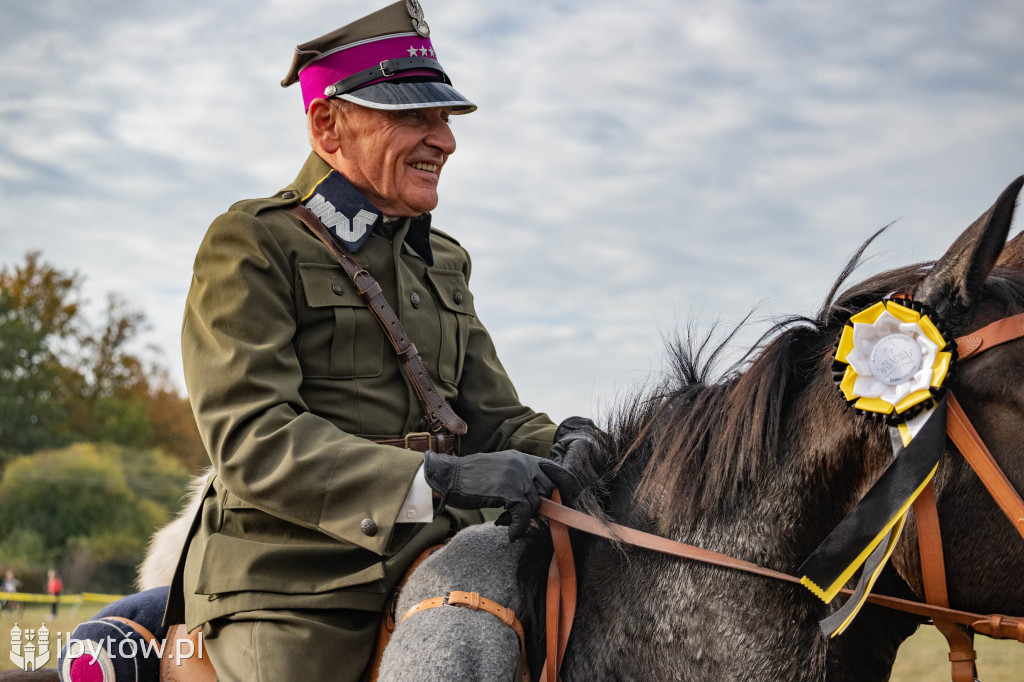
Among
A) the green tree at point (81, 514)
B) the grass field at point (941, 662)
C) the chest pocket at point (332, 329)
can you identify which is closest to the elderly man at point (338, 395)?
the chest pocket at point (332, 329)

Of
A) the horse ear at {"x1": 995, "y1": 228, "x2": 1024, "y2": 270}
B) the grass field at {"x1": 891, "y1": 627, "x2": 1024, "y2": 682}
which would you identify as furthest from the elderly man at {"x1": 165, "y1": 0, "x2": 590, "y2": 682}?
the grass field at {"x1": 891, "y1": 627, "x2": 1024, "y2": 682}

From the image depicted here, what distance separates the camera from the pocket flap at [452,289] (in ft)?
11.4

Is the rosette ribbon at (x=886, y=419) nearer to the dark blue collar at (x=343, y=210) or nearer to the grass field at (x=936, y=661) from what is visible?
the dark blue collar at (x=343, y=210)

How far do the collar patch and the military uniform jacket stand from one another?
0.16 feet

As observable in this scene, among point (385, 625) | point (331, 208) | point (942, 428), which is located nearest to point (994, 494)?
point (942, 428)

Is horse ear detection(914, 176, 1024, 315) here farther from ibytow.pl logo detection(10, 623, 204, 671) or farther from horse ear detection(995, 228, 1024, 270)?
ibytow.pl logo detection(10, 623, 204, 671)

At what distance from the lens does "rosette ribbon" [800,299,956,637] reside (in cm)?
203

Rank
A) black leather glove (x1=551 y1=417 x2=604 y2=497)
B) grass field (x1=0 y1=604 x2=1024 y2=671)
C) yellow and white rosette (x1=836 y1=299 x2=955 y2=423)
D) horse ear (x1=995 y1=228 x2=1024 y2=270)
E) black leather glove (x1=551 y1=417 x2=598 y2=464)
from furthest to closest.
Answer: grass field (x1=0 y1=604 x2=1024 y2=671) → black leather glove (x1=551 y1=417 x2=598 y2=464) → black leather glove (x1=551 y1=417 x2=604 y2=497) → horse ear (x1=995 y1=228 x2=1024 y2=270) → yellow and white rosette (x1=836 y1=299 x2=955 y2=423)

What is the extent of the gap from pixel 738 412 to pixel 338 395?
1.24 meters

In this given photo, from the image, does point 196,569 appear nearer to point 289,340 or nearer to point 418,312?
point 289,340

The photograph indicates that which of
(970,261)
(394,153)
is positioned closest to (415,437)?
(394,153)

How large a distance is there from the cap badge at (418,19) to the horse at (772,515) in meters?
1.65

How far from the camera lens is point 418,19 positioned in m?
3.41

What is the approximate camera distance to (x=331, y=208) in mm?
3139
